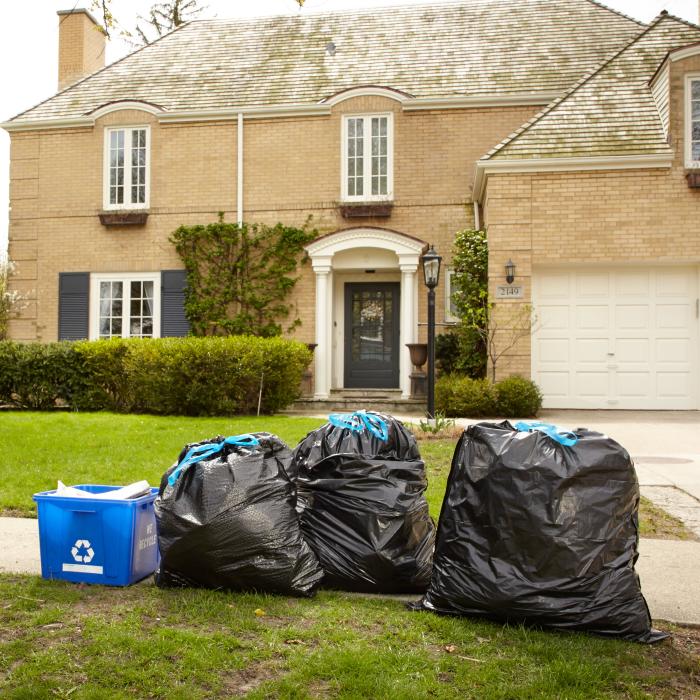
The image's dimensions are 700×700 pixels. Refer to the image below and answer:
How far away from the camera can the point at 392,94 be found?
14430 millimetres

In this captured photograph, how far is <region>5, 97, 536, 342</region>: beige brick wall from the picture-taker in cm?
1437

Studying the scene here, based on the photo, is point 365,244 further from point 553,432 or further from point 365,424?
point 553,432

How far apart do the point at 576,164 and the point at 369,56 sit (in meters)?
6.02

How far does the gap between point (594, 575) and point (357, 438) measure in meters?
1.29

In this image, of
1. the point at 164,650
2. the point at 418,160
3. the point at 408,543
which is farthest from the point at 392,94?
the point at 164,650

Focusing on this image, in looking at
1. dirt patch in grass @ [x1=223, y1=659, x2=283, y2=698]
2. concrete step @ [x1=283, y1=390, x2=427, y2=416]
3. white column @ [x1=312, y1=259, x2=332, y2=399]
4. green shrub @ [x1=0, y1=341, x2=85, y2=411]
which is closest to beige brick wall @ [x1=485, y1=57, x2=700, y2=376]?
concrete step @ [x1=283, y1=390, x2=427, y2=416]

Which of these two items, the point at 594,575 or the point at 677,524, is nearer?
the point at 594,575

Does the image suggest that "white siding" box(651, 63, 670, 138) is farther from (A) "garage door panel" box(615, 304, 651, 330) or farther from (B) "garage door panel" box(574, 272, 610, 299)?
(A) "garage door panel" box(615, 304, 651, 330)

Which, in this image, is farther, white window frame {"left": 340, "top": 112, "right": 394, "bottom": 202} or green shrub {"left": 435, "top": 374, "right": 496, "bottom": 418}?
white window frame {"left": 340, "top": 112, "right": 394, "bottom": 202}

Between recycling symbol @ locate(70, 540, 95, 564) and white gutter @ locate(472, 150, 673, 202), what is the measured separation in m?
9.87

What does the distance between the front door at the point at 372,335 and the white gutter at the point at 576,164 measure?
11.4 ft

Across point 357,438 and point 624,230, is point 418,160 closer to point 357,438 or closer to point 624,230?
point 624,230

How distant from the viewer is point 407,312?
13922 mm

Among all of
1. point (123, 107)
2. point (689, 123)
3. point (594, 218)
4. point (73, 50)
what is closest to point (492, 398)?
point (594, 218)
